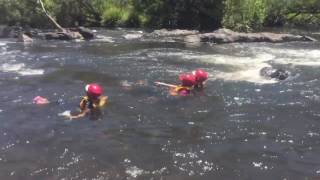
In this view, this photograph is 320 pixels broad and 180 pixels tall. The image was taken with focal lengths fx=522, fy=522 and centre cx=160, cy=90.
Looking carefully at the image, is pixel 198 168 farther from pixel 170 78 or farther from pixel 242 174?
pixel 170 78

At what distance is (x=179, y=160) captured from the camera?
1014cm

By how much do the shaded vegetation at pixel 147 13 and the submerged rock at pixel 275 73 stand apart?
17.7 meters

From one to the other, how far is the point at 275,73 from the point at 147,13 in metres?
22.6

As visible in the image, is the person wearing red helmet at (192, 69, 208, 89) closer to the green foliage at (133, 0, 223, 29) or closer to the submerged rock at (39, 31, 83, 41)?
the submerged rock at (39, 31, 83, 41)

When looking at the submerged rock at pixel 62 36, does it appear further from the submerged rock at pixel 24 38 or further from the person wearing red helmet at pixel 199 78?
the person wearing red helmet at pixel 199 78

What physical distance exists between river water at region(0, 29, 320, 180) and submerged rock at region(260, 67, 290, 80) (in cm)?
31

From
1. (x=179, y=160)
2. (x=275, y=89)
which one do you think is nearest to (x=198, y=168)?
(x=179, y=160)

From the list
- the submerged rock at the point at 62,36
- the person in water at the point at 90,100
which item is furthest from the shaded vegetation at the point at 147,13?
the person in water at the point at 90,100

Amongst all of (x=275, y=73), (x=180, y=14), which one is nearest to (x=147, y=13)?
(x=180, y=14)

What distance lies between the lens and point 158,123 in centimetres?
1265

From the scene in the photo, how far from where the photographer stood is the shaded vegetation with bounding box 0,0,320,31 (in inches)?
1432

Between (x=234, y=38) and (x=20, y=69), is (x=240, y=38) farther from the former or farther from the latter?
(x=20, y=69)

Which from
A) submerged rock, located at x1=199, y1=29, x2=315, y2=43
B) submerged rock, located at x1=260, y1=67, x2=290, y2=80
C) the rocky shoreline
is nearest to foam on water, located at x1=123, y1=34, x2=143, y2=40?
the rocky shoreline

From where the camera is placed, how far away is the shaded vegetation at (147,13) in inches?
1432
